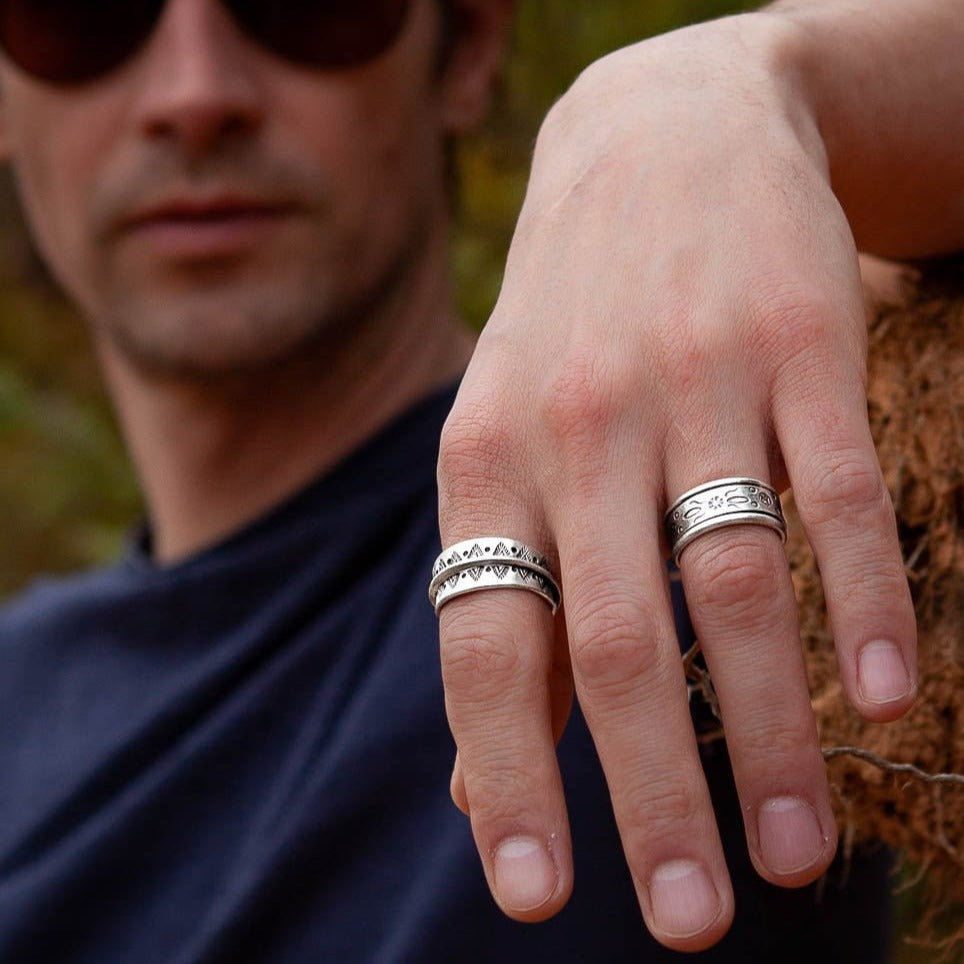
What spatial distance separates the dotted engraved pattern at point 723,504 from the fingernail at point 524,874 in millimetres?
175

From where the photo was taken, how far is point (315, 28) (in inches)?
67.6

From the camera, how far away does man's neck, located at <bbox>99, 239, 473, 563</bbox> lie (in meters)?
1.80

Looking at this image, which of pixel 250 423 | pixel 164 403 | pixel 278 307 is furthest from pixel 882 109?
pixel 164 403

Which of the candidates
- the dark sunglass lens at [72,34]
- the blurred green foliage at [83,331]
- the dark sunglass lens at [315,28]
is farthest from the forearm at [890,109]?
the blurred green foliage at [83,331]

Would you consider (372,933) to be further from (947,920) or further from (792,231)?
(792,231)

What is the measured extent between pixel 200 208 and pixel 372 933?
1079mm

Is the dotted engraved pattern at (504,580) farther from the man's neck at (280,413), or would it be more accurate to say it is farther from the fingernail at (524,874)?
the man's neck at (280,413)

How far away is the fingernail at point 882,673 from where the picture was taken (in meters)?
0.60

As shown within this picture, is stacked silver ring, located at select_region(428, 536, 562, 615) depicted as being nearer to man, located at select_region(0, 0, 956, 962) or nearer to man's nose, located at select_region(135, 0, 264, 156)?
man, located at select_region(0, 0, 956, 962)

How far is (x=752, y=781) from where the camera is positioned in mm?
624

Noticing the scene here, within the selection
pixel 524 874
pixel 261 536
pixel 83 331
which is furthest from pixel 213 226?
pixel 83 331

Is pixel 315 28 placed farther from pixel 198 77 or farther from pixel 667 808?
pixel 667 808

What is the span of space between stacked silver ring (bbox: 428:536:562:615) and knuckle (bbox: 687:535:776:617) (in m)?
0.09

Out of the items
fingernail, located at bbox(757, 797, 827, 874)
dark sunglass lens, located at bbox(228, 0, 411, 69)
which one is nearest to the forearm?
fingernail, located at bbox(757, 797, 827, 874)
